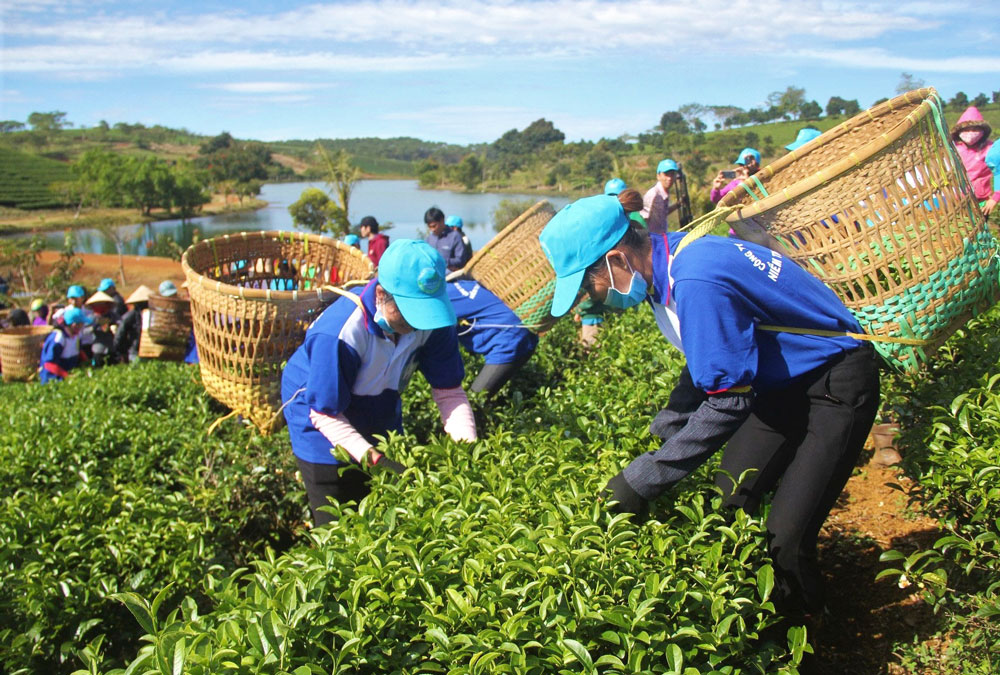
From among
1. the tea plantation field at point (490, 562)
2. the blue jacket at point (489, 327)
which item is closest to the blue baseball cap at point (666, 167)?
the blue jacket at point (489, 327)

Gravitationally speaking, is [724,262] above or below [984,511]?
above

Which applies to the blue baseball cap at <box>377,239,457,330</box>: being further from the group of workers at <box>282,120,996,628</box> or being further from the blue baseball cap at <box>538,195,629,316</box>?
the blue baseball cap at <box>538,195,629,316</box>

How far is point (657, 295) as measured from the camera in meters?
A: 2.34

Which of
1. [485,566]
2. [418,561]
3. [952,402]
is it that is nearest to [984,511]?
[952,402]

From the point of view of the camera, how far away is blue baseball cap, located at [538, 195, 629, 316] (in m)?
2.25

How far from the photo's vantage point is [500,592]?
1.66m

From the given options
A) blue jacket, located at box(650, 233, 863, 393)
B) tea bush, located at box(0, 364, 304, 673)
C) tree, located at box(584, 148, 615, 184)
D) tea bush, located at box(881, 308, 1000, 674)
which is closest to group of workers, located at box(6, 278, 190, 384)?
tea bush, located at box(0, 364, 304, 673)

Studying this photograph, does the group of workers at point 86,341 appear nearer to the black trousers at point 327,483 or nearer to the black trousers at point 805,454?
the black trousers at point 327,483

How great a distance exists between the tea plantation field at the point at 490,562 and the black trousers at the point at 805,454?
0.15 meters

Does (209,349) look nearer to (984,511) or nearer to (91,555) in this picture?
(91,555)

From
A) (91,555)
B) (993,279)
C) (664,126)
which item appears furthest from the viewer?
(664,126)

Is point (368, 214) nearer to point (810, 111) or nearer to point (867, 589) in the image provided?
point (810, 111)

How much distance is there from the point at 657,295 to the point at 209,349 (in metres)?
2.86

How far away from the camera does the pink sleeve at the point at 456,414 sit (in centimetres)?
299
